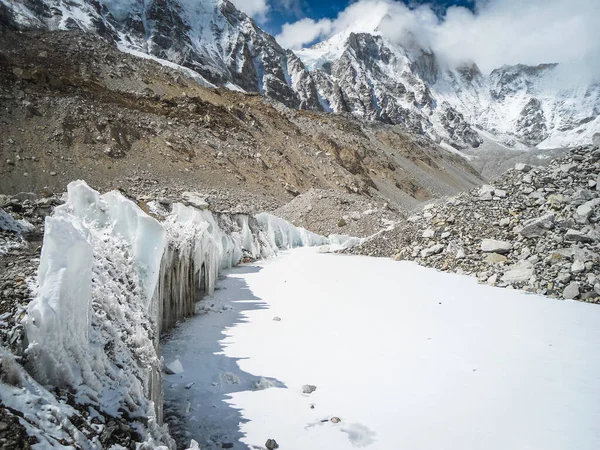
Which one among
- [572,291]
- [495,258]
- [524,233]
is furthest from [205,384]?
[524,233]

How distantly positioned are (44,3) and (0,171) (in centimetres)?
5315

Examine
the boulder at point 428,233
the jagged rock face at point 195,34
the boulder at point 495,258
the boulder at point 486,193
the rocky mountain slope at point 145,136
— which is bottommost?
the boulder at point 495,258

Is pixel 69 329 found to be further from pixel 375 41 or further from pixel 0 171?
pixel 375 41

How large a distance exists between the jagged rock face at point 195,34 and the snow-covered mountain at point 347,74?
0.23m

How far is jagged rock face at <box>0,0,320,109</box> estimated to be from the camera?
59.9 metres

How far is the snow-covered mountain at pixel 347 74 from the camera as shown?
7106 centimetres

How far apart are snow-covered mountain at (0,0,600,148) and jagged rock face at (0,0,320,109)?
0.23 meters

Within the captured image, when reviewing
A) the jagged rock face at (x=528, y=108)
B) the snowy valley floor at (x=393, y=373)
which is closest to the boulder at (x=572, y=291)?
the snowy valley floor at (x=393, y=373)

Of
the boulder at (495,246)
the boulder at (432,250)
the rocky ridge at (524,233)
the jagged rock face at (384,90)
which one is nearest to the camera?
the rocky ridge at (524,233)

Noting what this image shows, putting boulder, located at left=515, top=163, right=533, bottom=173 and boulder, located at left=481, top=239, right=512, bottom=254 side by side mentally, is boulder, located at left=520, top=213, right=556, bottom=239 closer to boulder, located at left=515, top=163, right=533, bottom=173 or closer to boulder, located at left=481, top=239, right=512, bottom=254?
boulder, located at left=481, top=239, right=512, bottom=254

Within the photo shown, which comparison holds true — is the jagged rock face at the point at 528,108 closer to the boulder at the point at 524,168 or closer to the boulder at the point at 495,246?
the boulder at the point at 524,168

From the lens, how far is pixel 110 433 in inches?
73.7

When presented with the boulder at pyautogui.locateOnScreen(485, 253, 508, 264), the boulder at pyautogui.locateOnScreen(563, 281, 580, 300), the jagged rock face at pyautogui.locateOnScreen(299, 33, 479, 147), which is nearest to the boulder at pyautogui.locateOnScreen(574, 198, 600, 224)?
the boulder at pyautogui.locateOnScreen(485, 253, 508, 264)

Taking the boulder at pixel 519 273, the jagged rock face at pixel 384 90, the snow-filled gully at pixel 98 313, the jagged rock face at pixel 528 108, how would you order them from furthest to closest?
1. the jagged rock face at pixel 528 108
2. the jagged rock face at pixel 384 90
3. the boulder at pixel 519 273
4. the snow-filled gully at pixel 98 313
